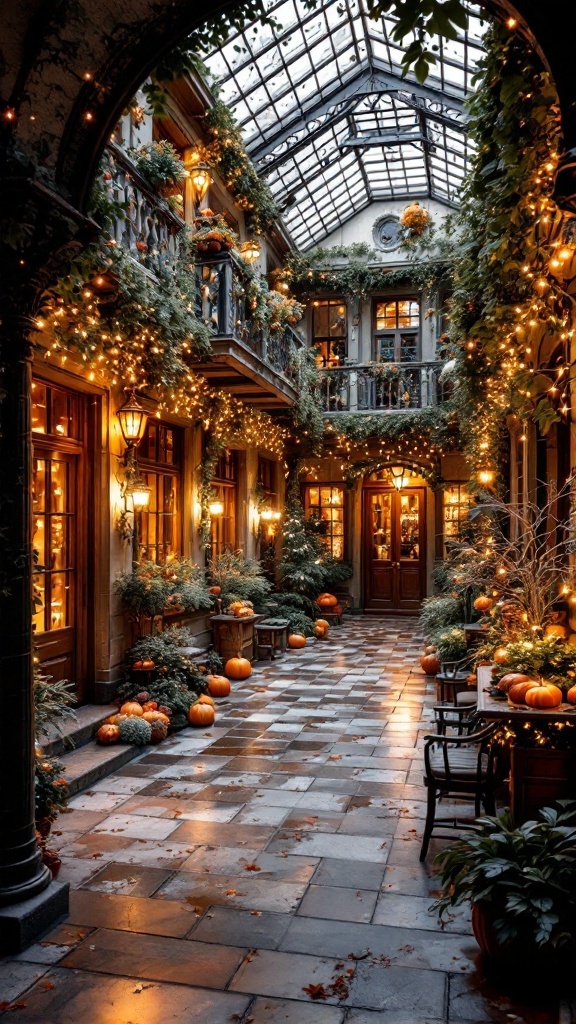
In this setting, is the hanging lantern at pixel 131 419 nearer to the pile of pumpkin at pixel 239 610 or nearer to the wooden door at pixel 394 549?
the pile of pumpkin at pixel 239 610

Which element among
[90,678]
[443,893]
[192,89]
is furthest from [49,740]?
[192,89]

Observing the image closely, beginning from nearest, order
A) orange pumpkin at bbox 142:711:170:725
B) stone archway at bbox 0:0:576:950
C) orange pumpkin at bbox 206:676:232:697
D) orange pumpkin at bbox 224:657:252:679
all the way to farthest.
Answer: stone archway at bbox 0:0:576:950
orange pumpkin at bbox 142:711:170:725
orange pumpkin at bbox 206:676:232:697
orange pumpkin at bbox 224:657:252:679

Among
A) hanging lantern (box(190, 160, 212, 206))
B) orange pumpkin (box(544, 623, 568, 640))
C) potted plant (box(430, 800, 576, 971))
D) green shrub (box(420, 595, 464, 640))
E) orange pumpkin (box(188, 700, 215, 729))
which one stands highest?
hanging lantern (box(190, 160, 212, 206))

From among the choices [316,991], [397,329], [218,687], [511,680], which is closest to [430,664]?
[218,687]

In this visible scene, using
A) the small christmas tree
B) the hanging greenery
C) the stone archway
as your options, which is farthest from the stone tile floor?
the hanging greenery

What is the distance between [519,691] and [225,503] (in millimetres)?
8266

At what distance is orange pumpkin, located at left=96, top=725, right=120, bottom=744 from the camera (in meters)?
6.30

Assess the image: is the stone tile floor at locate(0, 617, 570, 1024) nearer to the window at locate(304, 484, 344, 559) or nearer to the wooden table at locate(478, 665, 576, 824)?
the wooden table at locate(478, 665, 576, 824)

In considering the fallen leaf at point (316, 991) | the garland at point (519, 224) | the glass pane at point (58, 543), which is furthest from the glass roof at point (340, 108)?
the fallen leaf at point (316, 991)

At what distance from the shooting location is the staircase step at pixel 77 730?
18.7ft

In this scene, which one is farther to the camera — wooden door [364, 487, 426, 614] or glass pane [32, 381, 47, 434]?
wooden door [364, 487, 426, 614]

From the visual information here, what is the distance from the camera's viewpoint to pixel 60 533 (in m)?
6.78

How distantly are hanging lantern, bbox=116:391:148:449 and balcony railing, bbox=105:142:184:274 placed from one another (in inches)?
51.1

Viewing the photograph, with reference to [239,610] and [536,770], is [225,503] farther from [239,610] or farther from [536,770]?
[536,770]
